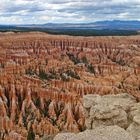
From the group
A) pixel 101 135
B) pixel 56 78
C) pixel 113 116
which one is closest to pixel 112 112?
pixel 113 116

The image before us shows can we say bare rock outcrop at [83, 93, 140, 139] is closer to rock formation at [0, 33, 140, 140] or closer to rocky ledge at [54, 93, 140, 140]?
rocky ledge at [54, 93, 140, 140]

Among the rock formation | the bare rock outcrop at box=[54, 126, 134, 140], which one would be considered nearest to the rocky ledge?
the bare rock outcrop at box=[54, 126, 134, 140]

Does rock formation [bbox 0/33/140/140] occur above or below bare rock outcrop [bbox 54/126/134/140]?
below

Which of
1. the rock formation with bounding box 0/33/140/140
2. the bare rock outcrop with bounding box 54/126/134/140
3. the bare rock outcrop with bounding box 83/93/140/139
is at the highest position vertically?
the bare rock outcrop with bounding box 54/126/134/140

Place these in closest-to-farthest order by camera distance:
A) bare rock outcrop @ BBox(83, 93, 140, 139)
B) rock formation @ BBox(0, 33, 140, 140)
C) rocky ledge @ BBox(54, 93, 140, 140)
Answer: rocky ledge @ BBox(54, 93, 140, 140), bare rock outcrop @ BBox(83, 93, 140, 139), rock formation @ BBox(0, 33, 140, 140)


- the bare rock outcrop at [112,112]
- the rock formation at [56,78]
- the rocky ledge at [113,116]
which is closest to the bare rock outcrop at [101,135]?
the rocky ledge at [113,116]

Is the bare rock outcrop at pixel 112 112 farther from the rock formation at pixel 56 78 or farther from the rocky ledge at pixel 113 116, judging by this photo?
the rock formation at pixel 56 78

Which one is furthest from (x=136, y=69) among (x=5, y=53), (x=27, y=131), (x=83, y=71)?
(x=27, y=131)

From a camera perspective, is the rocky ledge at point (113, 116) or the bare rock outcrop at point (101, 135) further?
the rocky ledge at point (113, 116)
